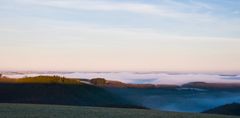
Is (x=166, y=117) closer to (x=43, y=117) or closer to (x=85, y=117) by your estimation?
(x=85, y=117)

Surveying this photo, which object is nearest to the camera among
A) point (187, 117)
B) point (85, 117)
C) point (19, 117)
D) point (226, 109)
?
point (19, 117)

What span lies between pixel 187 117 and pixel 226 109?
141176mm

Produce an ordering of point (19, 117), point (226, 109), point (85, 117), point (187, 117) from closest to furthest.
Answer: point (19, 117) → point (85, 117) → point (187, 117) → point (226, 109)

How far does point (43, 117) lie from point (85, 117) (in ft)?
15.1

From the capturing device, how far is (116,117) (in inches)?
2069

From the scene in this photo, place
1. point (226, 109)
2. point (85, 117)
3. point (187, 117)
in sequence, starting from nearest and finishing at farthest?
point (85, 117)
point (187, 117)
point (226, 109)

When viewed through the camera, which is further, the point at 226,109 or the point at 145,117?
the point at 226,109

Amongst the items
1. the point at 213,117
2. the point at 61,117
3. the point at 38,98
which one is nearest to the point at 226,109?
the point at 38,98

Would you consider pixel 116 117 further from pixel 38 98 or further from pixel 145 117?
pixel 38 98

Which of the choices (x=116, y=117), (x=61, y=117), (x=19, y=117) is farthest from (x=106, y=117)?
(x=19, y=117)

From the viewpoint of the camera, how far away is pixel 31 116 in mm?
49312

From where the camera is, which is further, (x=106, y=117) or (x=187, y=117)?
(x=187, y=117)

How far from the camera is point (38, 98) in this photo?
19762 centimetres

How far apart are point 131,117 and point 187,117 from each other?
6.45 metres
